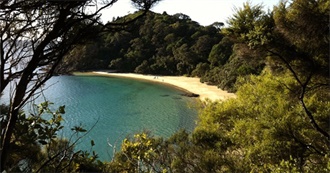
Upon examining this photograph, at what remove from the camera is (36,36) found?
182 cm

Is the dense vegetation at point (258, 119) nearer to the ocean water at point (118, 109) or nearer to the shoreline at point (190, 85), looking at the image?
the ocean water at point (118, 109)

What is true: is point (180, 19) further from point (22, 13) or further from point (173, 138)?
point (22, 13)

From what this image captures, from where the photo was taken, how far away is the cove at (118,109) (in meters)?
13.9

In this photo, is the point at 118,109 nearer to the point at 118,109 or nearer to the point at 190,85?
the point at 118,109

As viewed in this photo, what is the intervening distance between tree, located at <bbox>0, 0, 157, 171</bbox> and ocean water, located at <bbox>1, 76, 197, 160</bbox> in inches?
290

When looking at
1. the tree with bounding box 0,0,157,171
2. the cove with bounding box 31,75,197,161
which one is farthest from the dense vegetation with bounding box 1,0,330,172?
the cove with bounding box 31,75,197,161

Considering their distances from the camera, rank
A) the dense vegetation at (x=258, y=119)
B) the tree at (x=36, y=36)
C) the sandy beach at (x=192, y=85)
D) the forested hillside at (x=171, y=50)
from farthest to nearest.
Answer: the forested hillside at (x=171, y=50), the sandy beach at (x=192, y=85), the dense vegetation at (x=258, y=119), the tree at (x=36, y=36)

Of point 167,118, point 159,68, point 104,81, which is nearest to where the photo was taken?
point 167,118

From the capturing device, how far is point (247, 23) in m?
4.40

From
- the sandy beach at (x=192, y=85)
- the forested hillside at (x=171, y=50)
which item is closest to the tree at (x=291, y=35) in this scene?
the sandy beach at (x=192, y=85)

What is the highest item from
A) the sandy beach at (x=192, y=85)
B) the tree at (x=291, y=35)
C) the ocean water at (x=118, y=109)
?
the tree at (x=291, y=35)

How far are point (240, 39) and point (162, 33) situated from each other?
32.5 meters

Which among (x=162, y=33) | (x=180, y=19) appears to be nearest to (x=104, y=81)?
(x=162, y=33)

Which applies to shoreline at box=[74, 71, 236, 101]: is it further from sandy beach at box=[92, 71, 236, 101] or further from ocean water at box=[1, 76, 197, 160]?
ocean water at box=[1, 76, 197, 160]
